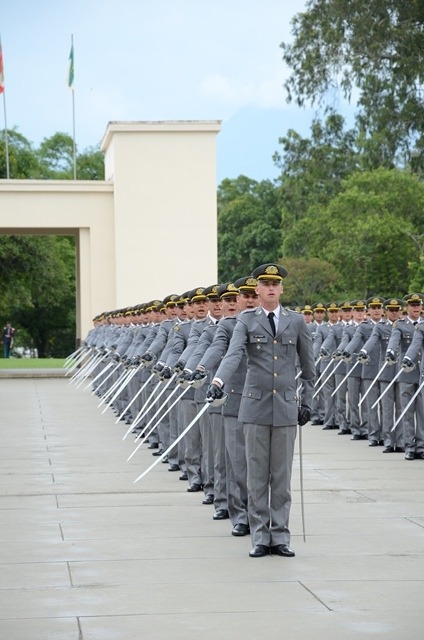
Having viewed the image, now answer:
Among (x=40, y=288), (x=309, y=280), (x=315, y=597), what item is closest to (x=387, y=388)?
(x=315, y=597)

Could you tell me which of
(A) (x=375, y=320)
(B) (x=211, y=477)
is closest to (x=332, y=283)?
(A) (x=375, y=320)

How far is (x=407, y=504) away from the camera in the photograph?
529 inches

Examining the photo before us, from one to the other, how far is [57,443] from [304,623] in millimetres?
13299

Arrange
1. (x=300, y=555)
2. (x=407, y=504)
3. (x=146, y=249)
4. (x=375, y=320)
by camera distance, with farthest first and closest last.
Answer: (x=146, y=249) < (x=375, y=320) < (x=407, y=504) < (x=300, y=555)

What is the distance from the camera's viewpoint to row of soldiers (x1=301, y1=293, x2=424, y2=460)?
18297 mm

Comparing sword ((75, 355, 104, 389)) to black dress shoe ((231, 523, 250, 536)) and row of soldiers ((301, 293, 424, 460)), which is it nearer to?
row of soldiers ((301, 293, 424, 460))

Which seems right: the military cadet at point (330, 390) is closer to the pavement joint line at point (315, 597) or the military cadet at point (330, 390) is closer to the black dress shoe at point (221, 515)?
the black dress shoe at point (221, 515)

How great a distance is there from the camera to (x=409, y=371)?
704 inches

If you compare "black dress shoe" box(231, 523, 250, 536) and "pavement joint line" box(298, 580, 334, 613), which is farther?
"black dress shoe" box(231, 523, 250, 536)

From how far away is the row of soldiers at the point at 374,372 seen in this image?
60.0ft

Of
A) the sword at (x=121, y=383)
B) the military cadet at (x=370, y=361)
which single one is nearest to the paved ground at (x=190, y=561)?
the military cadet at (x=370, y=361)

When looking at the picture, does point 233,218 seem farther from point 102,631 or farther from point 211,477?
point 102,631

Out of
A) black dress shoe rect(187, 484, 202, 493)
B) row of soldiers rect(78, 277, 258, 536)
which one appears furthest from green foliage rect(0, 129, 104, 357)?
black dress shoe rect(187, 484, 202, 493)

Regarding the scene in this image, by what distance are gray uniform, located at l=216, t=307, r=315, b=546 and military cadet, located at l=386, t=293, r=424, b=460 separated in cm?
703
